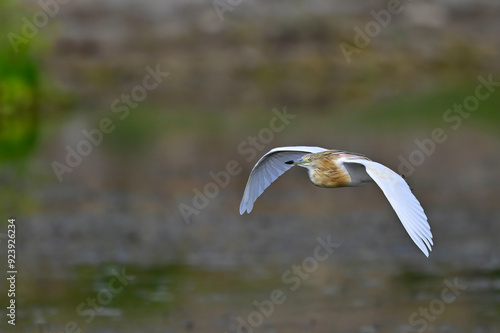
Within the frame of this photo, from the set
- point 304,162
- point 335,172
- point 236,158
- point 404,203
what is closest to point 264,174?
point 304,162

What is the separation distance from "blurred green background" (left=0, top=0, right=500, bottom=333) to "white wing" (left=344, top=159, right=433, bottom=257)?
3134mm

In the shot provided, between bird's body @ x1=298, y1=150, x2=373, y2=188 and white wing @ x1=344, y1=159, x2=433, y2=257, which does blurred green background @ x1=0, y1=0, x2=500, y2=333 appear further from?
white wing @ x1=344, y1=159, x2=433, y2=257

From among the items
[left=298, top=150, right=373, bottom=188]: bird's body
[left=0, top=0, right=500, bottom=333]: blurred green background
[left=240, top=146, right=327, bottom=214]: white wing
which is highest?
[left=298, top=150, right=373, bottom=188]: bird's body

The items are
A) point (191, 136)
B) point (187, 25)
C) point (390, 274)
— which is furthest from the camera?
point (187, 25)

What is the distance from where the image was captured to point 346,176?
649 cm

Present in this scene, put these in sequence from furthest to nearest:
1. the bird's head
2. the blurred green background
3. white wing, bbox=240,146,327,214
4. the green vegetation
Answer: the green vegetation < the blurred green background < white wing, bbox=240,146,327,214 < the bird's head

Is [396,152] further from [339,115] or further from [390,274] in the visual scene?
[390,274]

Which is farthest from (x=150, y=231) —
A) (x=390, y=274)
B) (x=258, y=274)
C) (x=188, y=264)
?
(x=390, y=274)

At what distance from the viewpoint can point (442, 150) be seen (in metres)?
19.0

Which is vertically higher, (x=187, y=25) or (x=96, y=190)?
(x=187, y=25)

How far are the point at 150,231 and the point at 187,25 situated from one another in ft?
83.5

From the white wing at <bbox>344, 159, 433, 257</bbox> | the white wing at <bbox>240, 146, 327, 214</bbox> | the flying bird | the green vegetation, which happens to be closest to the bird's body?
the flying bird

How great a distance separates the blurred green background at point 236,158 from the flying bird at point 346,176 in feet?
6.94

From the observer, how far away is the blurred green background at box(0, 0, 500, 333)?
10023 millimetres
